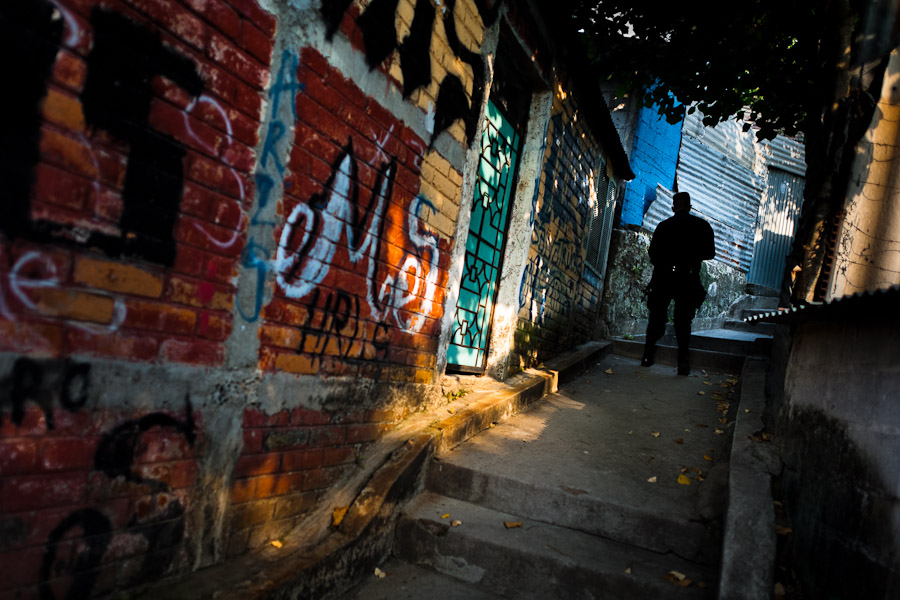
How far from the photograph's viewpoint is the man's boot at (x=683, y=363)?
6.38 meters

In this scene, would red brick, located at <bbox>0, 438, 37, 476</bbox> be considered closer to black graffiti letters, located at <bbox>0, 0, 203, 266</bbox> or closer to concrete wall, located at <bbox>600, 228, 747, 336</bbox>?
black graffiti letters, located at <bbox>0, 0, 203, 266</bbox>

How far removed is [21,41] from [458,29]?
8.35 feet

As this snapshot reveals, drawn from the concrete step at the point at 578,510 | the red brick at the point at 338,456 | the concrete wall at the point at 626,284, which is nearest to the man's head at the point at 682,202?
the concrete wall at the point at 626,284

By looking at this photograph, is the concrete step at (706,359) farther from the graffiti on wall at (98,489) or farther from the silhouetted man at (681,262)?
the graffiti on wall at (98,489)

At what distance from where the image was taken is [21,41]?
55.8 inches

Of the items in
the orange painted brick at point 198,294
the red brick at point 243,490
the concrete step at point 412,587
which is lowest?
the concrete step at point 412,587

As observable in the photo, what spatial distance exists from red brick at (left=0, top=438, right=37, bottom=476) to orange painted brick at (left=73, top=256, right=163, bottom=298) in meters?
0.48

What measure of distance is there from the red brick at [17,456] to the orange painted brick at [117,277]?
482 mm

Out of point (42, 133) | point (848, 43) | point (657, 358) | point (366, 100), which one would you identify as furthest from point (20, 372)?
point (657, 358)

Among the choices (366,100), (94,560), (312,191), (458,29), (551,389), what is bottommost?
(94,560)

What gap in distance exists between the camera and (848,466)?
236 centimetres

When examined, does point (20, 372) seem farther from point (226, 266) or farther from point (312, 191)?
point (312, 191)

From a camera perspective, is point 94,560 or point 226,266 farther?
point 226,266

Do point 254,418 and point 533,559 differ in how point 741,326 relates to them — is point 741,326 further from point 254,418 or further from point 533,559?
point 254,418
